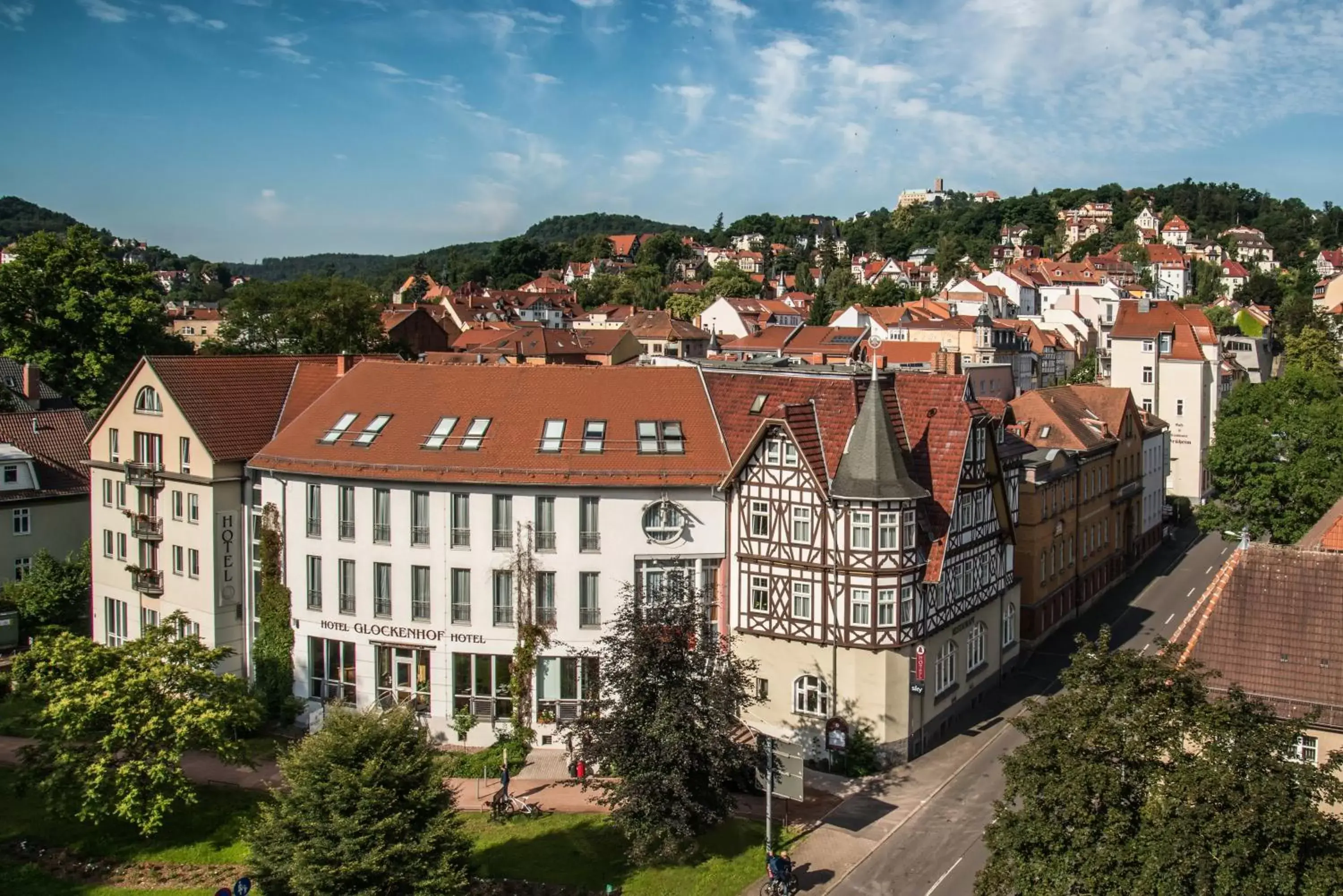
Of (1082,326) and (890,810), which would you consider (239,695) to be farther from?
(1082,326)

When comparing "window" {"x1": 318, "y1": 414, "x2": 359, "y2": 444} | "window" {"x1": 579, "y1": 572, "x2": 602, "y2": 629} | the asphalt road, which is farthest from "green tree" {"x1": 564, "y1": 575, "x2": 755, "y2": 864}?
"window" {"x1": 318, "y1": 414, "x2": 359, "y2": 444}

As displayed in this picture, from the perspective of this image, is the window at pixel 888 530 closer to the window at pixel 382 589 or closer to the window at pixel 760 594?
the window at pixel 760 594

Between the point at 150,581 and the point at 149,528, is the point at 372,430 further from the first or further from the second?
the point at 150,581

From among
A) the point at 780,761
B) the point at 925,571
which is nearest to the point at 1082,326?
the point at 925,571

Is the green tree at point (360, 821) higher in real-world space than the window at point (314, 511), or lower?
lower

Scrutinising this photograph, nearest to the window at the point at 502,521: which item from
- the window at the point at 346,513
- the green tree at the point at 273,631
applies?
the window at the point at 346,513

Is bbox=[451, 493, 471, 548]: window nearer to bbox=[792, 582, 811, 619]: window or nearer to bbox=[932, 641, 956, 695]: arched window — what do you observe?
bbox=[792, 582, 811, 619]: window
